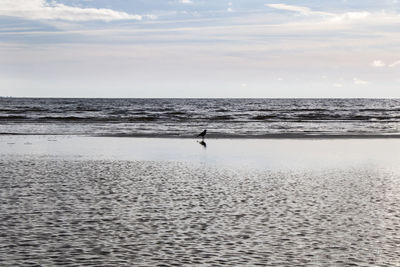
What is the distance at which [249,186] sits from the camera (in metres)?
14.3

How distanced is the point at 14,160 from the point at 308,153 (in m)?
12.9

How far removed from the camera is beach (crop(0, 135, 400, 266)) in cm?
804

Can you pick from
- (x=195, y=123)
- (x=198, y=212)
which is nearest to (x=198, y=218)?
(x=198, y=212)

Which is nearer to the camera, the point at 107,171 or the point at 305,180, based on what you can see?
the point at 305,180

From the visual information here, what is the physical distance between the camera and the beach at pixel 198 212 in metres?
8.04

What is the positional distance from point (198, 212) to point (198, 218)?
0.53m

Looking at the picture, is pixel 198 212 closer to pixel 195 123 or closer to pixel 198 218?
pixel 198 218

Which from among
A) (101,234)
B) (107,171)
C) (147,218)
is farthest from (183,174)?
(101,234)

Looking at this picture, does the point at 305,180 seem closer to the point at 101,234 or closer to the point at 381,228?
the point at 381,228

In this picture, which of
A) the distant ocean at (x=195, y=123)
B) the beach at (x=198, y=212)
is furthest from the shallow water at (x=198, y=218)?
the distant ocean at (x=195, y=123)

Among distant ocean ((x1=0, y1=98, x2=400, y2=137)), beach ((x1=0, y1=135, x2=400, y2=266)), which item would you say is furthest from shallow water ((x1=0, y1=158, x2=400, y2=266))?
distant ocean ((x1=0, y1=98, x2=400, y2=137))

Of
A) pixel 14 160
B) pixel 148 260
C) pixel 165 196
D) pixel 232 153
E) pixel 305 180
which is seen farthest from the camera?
pixel 232 153

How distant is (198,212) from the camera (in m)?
10.9

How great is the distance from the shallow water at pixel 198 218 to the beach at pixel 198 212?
0.07 feet
